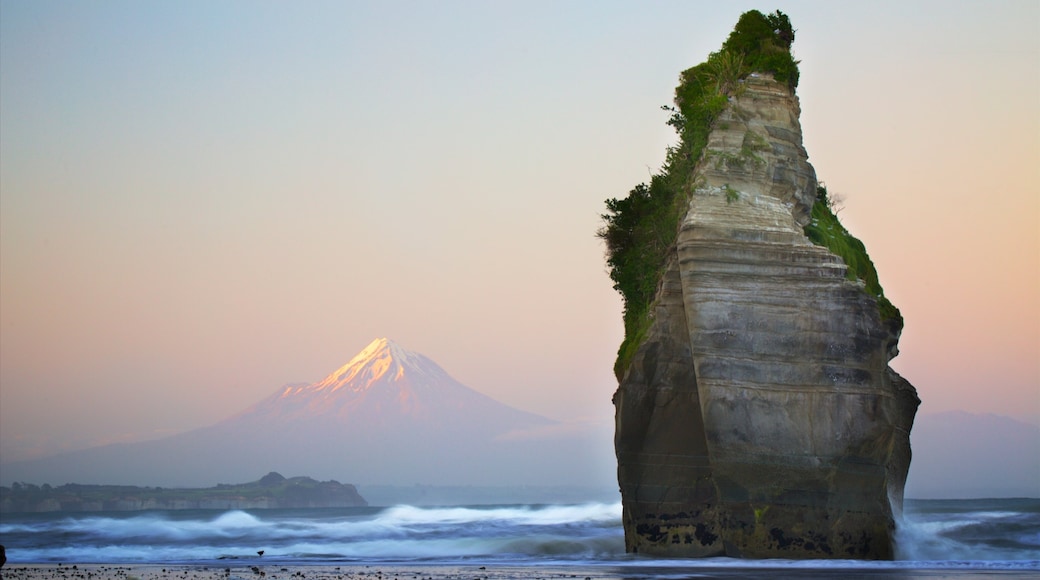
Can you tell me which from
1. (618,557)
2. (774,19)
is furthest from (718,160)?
(618,557)

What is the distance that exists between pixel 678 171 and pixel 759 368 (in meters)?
6.98

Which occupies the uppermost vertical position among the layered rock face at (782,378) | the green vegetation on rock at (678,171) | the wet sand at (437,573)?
the green vegetation on rock at (678,171)

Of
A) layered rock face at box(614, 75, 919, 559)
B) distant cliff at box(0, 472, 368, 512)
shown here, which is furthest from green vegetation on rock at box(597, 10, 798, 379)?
distant cliff at box(0, 472, 368, 512)

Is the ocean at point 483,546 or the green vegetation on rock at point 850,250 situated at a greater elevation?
the green vegetation on rock at point 850,250

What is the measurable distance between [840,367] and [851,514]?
10.7 feet

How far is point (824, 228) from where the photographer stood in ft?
92.6

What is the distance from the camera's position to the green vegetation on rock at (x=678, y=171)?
2841 cm

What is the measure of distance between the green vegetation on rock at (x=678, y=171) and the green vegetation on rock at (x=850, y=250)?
2694 mm

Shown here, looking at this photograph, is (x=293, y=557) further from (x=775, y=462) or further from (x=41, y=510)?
(x=41, y=510)

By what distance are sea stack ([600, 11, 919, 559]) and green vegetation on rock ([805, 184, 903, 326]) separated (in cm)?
6

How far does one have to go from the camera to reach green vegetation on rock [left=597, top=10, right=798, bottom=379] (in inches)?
1118

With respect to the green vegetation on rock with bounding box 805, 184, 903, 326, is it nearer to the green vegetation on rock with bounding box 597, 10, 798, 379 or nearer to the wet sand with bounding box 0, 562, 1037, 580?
the green vegetation on rock with bounding box 597, 10, 798, 379

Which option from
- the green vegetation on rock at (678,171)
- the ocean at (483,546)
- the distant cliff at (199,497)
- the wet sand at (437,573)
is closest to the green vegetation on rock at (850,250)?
the green vegetation on rock at (678,171)

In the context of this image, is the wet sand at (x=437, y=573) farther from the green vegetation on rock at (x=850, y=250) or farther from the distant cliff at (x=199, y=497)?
the distant cliff at (x=199, y=497)
